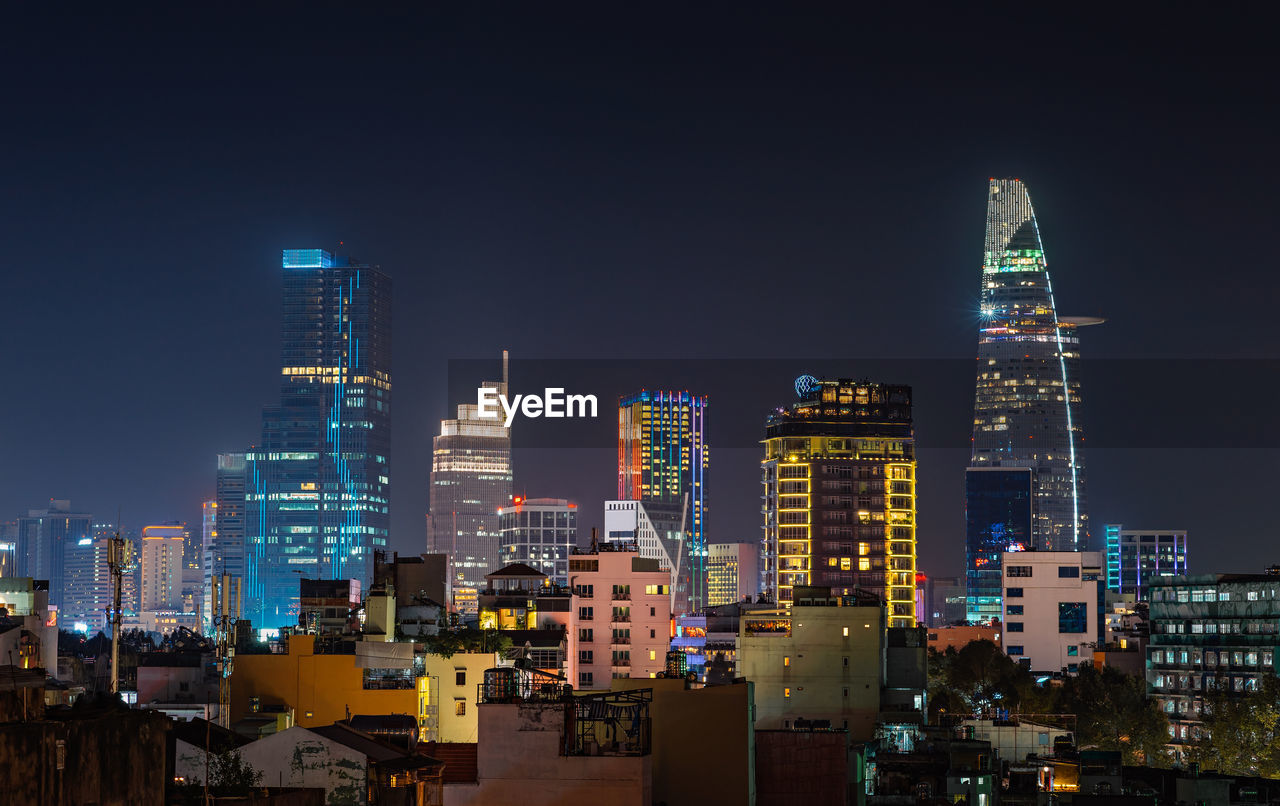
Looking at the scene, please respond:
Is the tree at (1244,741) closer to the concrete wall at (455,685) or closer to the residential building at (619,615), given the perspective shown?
the residential building at (619,615)

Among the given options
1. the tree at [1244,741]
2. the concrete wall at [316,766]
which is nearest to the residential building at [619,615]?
the tree at [1244,741]

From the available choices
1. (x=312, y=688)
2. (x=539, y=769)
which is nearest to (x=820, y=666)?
(x=312, y=688)

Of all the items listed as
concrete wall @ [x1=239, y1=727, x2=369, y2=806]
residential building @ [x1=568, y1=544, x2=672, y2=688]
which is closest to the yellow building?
concrete wall @ [x1=239, y1=727, x2=369, y2=806]

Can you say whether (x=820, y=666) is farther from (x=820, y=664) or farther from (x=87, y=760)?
(x=87, y=760)

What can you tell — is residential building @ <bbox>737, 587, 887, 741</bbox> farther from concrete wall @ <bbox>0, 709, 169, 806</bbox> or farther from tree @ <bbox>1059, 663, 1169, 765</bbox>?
concrete wall @ <bbox>0, 709, 169, 806</bbox>

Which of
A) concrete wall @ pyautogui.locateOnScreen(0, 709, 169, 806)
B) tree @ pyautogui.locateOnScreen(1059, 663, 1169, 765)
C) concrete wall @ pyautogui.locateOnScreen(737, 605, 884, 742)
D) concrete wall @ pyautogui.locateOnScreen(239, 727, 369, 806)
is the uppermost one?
concrete wall @ pyautogui.locateOnScreen(0, 709, 169, 806)
